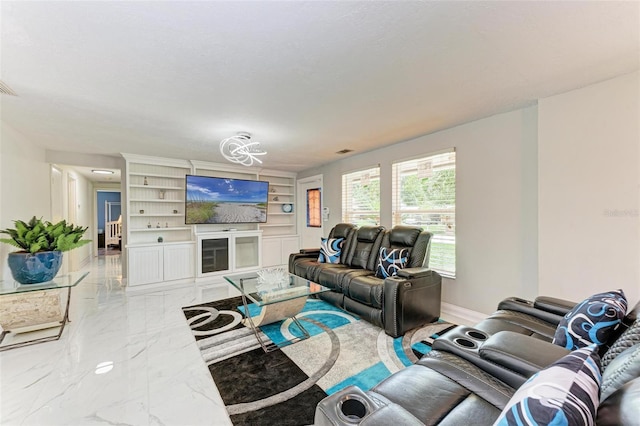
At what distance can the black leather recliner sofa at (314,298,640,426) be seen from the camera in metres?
0.81

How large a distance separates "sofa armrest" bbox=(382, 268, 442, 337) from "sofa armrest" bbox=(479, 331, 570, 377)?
125 centimetres

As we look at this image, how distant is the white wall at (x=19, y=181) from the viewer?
2887 millimetres

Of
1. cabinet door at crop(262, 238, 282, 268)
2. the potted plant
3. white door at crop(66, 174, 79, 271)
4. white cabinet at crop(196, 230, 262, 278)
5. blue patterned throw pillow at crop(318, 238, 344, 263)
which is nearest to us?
the potted plant

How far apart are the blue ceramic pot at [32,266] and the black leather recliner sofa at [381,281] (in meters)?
2.85

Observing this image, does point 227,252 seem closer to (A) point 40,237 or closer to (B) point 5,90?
(A) point 40,237

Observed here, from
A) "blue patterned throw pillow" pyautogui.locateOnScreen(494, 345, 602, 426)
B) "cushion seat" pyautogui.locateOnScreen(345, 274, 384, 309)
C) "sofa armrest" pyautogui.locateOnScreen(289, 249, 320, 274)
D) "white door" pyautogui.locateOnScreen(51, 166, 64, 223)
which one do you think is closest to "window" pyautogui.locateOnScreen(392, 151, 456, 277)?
"cushion seat" pyautogui.locateOnScreen(345, 274, 384, 309)

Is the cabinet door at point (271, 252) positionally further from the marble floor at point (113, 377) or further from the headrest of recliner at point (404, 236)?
the headrest of recliner at point (404, 236)

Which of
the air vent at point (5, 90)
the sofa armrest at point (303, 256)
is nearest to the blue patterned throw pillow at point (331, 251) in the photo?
the sofa armrest at point (303, 256)

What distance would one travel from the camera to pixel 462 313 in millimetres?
3172

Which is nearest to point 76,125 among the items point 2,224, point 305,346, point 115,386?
point 2,224

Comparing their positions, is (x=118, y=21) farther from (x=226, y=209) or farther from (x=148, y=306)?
(x=226, y=209)

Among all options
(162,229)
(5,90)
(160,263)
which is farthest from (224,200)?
(5,90)

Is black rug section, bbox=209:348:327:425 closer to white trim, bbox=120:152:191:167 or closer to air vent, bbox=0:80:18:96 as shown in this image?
air vent, bbox=0:80:18:96

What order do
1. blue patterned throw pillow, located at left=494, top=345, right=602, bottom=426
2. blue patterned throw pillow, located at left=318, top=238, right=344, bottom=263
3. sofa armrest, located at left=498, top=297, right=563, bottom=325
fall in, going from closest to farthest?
blue patterned throw pillow, located at left=494, top=345, right=602, bottom=426
sofa armrest, located at left=498, top=297, right=563, bottom=325
blue patterned throw pillow, located at left=318, top=238, right=344, bottom=263
